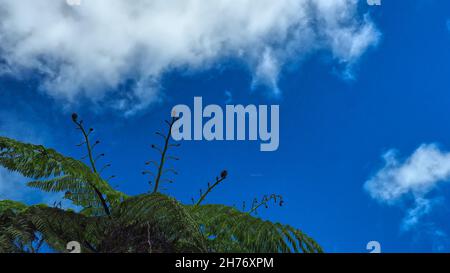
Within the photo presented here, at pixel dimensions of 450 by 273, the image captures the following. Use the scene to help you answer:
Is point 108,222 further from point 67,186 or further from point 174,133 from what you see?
point 174,133

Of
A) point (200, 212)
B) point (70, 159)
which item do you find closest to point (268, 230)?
point (200, 212)

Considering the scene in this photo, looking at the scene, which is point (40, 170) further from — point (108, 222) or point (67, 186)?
point (108, 222)

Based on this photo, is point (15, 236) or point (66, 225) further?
point (66, 225)

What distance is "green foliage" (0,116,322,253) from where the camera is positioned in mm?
2197

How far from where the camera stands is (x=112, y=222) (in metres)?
2.41

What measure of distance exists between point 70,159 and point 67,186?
0.15 metres

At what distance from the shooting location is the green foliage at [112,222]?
7.21 feet
